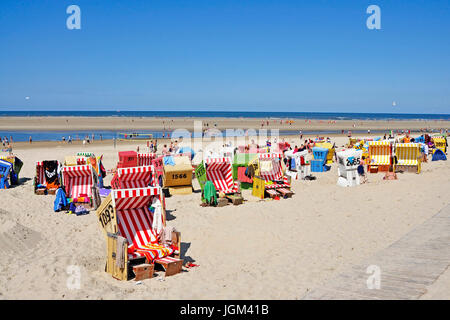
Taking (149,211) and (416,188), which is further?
(416,188)

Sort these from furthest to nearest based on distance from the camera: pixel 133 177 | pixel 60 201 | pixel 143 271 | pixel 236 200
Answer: pixel 236 200
pixel 133 177
pixel 60 201
pixel 143 271

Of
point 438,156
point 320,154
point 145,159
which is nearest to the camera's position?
point 145,159

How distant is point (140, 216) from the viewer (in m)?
9.53

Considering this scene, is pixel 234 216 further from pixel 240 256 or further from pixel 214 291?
pixel 214 291

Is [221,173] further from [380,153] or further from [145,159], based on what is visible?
[380,153]

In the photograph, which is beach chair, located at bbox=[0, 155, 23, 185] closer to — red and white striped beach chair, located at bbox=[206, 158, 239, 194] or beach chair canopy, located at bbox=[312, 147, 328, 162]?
red and white striped beach chair, located at bbox=[206, 158, 239, 194]

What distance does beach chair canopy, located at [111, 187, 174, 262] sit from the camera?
9.05 metres

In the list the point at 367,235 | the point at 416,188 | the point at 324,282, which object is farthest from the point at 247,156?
the point at 324,282

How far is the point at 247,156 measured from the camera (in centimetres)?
1788

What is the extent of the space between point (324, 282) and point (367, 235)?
3491mm

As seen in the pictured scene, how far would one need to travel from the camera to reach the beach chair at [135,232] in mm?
7863

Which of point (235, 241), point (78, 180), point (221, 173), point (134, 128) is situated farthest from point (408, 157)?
point (134, 128)

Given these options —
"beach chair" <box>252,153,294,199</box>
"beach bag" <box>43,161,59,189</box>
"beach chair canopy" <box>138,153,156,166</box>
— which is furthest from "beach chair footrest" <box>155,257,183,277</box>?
"beach chair canopy" <box>138,153,156,166</box>

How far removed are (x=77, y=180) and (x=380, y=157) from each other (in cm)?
1554
